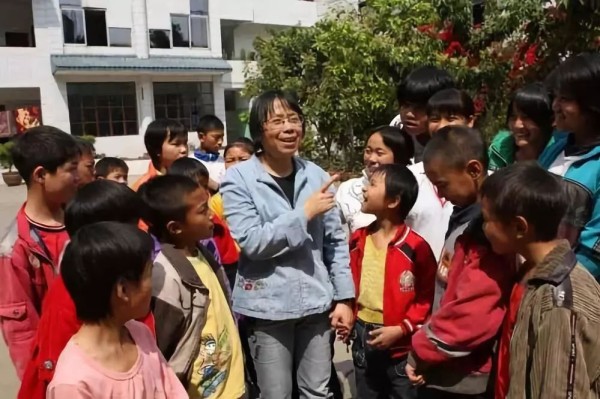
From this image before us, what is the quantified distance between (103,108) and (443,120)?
69.0 ft

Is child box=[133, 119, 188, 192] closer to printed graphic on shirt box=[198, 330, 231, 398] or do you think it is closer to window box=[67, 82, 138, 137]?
printed graphic on shirt box=[198, 330, 231, 398]

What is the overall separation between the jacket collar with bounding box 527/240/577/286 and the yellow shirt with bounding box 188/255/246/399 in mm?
1061

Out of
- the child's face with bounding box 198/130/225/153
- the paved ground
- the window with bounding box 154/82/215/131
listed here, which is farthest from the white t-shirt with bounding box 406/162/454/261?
the window with bounding box 154/82/215/131

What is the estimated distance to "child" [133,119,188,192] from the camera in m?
3.77

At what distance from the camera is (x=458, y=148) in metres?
1.95

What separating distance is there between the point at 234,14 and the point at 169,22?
9.16ft

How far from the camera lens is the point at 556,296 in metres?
1.52

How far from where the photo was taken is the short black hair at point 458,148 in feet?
6.36

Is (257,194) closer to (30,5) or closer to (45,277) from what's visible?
(45,277)

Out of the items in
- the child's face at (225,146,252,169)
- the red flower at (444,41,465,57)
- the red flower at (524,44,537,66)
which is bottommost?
the child's face at (225,146,252,169)

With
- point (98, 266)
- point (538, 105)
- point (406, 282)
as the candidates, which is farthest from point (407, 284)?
point (98, 266)

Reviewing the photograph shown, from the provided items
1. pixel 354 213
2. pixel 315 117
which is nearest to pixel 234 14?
pixel 315 117

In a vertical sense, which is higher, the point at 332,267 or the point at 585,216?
the point at 585,216

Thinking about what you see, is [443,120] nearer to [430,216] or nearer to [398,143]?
[398,143]
